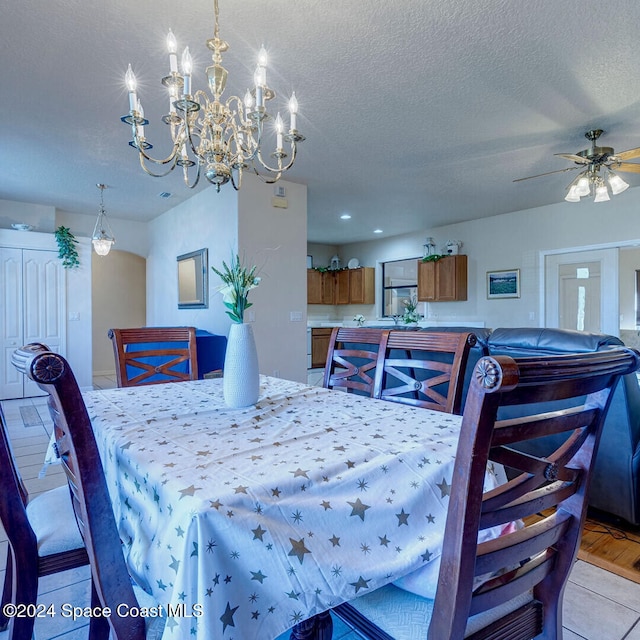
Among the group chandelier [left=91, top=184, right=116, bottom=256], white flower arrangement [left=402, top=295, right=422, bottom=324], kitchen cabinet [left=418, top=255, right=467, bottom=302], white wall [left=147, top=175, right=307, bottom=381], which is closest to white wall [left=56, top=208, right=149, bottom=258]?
chandelier [left=91, top=184, right=116, bottom=256]

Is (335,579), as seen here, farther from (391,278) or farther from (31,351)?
(391,278)

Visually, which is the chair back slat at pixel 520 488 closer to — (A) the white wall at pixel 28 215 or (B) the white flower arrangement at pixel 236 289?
(B) the white flower arrangement at pixel 236 289

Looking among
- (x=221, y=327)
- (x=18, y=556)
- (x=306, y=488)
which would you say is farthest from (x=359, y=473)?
(x=221, y=327)

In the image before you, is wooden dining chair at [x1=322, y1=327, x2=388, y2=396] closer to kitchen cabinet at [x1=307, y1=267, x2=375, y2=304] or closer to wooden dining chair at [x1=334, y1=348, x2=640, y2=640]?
wooden dining chair at [x1=334, y1=348, x2=640, y2=640]

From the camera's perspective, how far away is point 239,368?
58.1 inches

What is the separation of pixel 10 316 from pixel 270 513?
6148 mm

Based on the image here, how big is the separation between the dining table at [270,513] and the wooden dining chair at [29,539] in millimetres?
213

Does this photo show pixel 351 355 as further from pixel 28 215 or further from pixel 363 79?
pixel 28 215

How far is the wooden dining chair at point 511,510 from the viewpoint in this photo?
24.1 inches

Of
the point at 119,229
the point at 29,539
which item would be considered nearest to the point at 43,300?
the point at 119,229

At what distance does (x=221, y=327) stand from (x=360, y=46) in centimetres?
323

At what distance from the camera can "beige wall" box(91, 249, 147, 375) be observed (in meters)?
7.57

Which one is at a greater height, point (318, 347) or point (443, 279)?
point (443, 279)

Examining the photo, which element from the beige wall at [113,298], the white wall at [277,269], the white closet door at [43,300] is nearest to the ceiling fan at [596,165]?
the white wall at [277,269]
